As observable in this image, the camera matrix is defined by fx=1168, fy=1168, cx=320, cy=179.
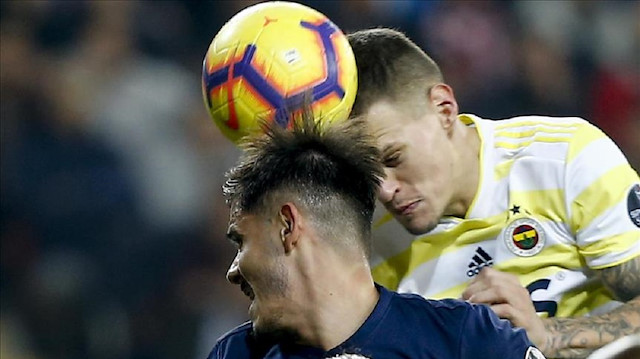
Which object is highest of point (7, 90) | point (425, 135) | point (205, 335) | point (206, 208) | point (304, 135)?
point (304, 135)

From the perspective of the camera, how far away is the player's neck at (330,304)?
229 cm

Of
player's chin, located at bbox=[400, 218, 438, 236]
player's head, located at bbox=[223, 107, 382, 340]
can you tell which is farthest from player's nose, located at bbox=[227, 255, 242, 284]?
player's chin, located at bbox=[400, 218, 438, 236]

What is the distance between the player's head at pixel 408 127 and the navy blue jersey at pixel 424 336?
1.83 feet

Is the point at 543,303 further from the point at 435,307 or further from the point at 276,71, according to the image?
the point at 276,71

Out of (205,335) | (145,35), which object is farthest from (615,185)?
(145,35)

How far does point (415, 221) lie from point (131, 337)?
8.17 feet

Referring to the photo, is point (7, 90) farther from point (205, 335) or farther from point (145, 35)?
point (205, 335)

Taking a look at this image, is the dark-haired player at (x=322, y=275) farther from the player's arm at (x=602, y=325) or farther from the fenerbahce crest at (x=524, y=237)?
the fenerbahce crest at (x=524, y=237)

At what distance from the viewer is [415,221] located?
292cm

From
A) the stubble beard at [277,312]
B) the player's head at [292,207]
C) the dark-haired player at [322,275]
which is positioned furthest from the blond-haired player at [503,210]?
the stubble beard at [277,312]

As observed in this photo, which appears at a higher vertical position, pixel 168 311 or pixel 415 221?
pixel 415 221

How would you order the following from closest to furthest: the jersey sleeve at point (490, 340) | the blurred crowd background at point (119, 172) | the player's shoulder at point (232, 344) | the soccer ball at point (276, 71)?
1. the jersey sleeve at point (490, 340)
2. the player's shoulder at point (232, 344)
3. the soccer ball at point (276, 71)
4. the blurred crowd background at point (119, 172)

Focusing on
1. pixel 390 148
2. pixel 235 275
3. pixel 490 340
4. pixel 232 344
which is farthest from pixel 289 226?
pixel 390 148

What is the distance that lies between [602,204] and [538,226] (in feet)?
0.62
